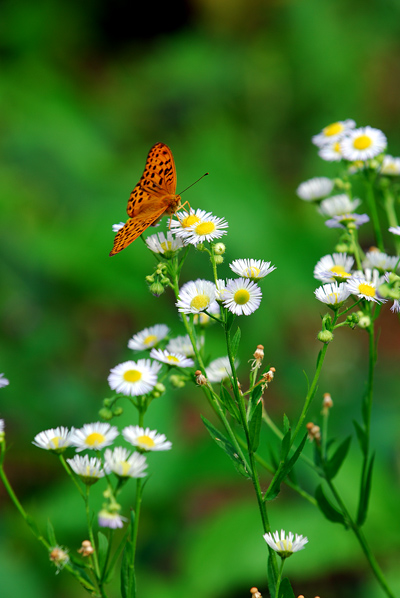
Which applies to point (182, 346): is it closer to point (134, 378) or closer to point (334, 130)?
point (134, 378)

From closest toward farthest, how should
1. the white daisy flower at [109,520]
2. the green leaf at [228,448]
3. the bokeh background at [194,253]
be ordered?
the white daisy flower at [109,520] < the green leaf at [228,448] < the bokeh background at [194,253]

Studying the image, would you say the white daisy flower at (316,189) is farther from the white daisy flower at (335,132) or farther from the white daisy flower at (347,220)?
the white daisy flower at (347,220)

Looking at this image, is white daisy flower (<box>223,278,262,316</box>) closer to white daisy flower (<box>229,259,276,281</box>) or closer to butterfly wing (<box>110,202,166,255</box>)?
white daisy flower (<box>229,259,276,281</box>)

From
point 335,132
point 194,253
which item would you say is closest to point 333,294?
point 335,132

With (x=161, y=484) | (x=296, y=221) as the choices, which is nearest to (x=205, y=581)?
(x=161, y=484)

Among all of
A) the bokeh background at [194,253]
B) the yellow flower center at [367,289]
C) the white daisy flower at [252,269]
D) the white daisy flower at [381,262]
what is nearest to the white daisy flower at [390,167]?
the white daisy flower at [381,262]
